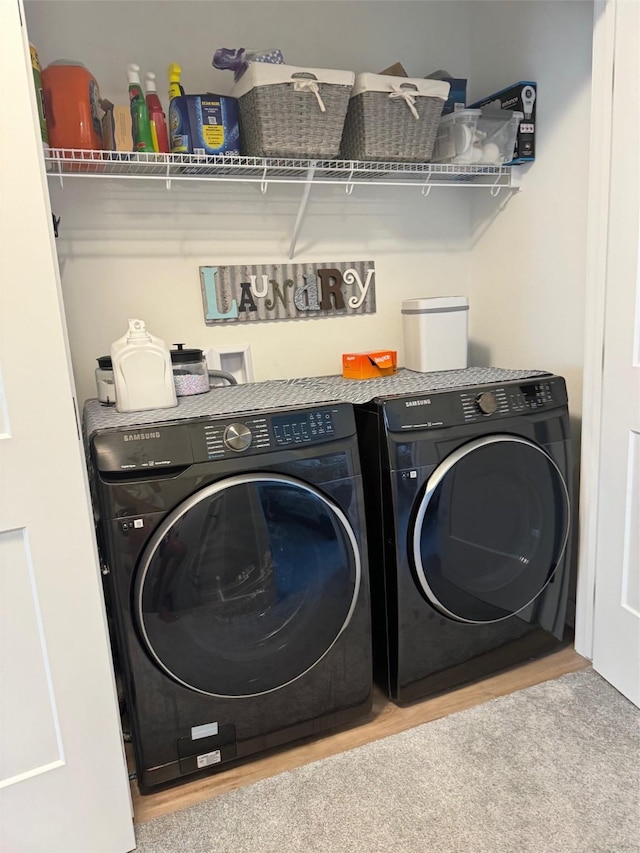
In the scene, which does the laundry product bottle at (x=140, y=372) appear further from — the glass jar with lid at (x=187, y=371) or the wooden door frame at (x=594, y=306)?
the wooden door frame at (x=594, y=306)

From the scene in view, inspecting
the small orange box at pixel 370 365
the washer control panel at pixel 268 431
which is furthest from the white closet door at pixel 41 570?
the small orange box at pixel 370 365

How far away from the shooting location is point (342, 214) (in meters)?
2.26

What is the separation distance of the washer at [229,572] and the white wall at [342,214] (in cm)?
58

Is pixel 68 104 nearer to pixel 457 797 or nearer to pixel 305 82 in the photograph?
pixel 305 82

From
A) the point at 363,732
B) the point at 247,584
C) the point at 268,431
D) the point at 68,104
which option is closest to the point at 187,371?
the point at 268,431

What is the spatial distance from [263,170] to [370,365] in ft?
2.40

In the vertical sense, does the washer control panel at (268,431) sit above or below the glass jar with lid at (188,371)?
below

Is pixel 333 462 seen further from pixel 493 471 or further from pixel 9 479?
pixel 9 479

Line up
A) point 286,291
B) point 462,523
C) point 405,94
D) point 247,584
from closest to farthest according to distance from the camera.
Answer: point 247,584, point 462,523, point 405,94, point 286,291

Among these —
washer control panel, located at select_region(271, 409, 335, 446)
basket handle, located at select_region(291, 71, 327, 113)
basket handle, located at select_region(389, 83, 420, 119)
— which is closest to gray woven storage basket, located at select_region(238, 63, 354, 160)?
basket handle, located at select_region(291, 71, 327, 113)

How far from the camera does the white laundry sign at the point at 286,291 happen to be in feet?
6.89

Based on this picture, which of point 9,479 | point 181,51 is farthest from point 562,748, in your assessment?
point 181,51

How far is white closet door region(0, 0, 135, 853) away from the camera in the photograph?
3.63ft

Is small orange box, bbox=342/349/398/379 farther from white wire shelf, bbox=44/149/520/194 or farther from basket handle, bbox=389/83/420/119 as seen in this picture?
basket handle, bbox=389/83/420/119
